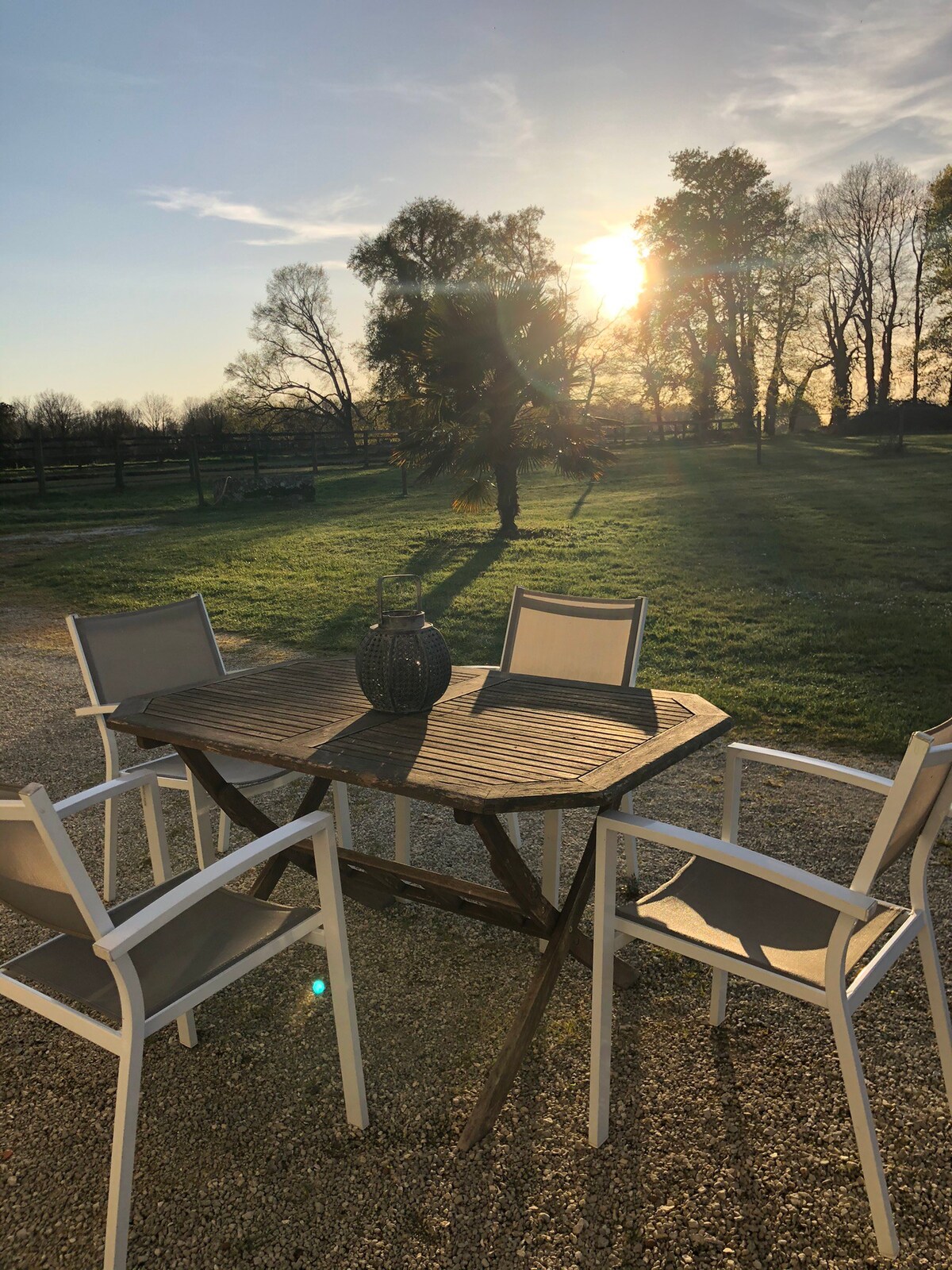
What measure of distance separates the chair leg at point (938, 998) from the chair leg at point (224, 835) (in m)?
2.57

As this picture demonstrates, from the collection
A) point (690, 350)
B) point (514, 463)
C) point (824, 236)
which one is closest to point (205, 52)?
point (514, 463)

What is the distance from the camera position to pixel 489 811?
1.73 metres

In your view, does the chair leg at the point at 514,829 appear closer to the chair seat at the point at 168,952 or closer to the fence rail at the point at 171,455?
the chair seat at the point at 168,952

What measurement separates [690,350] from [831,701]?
A: 29.5 meters

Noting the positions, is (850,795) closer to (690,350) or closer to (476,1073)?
(476,1073)

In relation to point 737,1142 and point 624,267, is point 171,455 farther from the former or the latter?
point 737,1142

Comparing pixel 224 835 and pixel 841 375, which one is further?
pixel 841 375

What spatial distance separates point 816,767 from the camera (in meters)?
2.08

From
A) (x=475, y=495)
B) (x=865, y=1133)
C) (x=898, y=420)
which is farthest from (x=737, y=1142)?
(x=898, y=420)

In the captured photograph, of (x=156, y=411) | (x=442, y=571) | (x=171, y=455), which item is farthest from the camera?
(x=156, y=411)

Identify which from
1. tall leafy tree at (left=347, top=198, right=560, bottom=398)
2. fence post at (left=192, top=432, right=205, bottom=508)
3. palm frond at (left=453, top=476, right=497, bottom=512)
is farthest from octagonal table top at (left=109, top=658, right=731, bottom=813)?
tall leafy tree at (left=347, top=198, right=560, bottom=398)

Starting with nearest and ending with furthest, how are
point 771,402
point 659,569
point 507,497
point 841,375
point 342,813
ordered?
point 342,813
point 659,569
point 507,497
point 771,402
point 841,375

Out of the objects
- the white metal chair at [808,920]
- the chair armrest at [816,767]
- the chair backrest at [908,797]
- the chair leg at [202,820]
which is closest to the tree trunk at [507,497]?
the chair leg at [202,820]

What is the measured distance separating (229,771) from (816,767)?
6.61 ft
